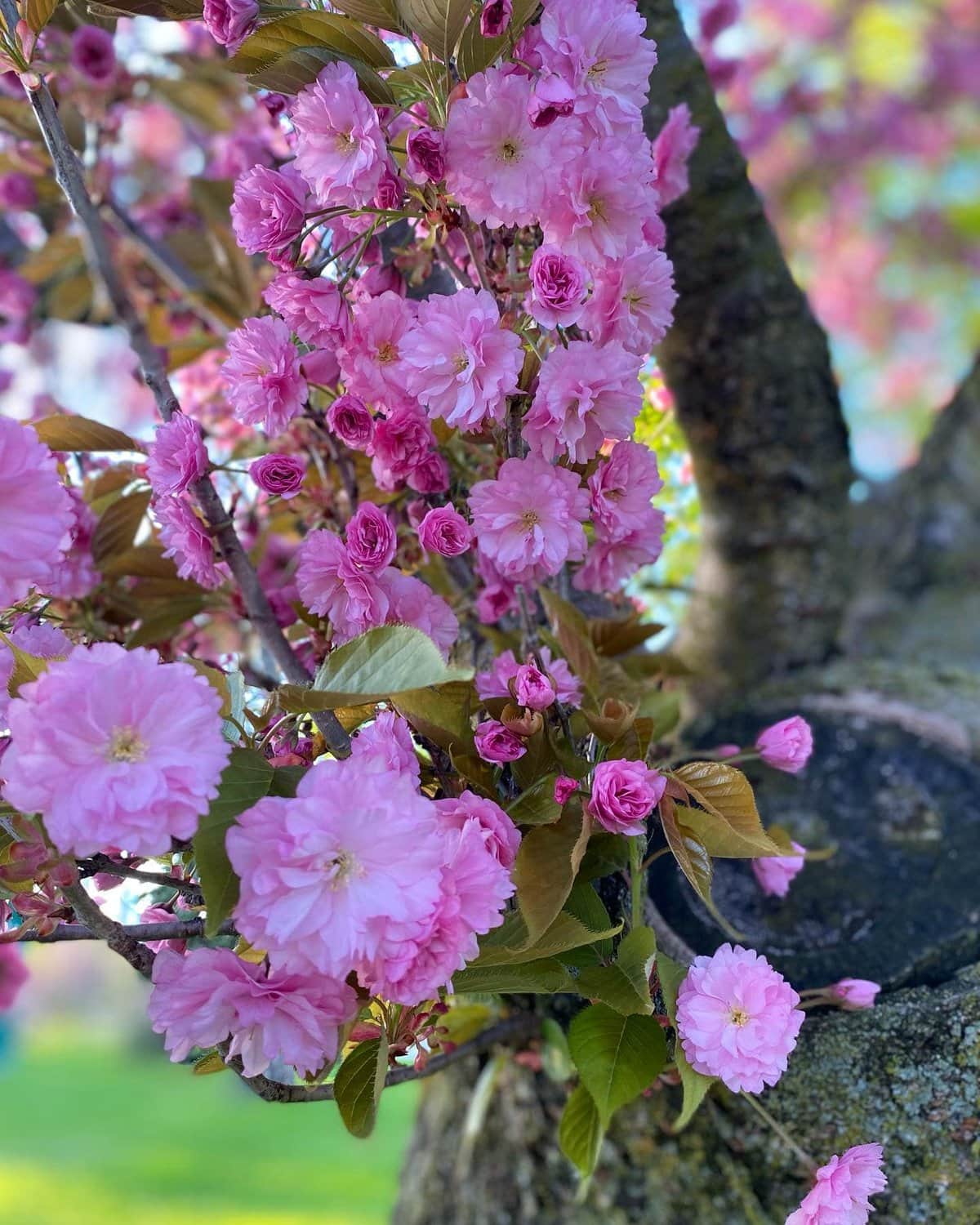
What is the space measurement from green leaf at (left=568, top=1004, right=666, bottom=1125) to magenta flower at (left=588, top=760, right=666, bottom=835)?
0.44 feet

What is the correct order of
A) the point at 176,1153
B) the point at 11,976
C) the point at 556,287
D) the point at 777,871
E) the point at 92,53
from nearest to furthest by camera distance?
1. the point at 556,287
2. the point at 777,871
3. the point at 11,976
4. the point at 92,53
5. the point at 176,1153

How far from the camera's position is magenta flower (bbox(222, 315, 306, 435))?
0.66m

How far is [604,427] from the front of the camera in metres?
0.62

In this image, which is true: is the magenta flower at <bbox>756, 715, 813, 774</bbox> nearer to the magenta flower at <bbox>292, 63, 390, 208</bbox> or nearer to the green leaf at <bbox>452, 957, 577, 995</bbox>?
the green leaf at <bbox>452, 957, 577, 995</bbox>

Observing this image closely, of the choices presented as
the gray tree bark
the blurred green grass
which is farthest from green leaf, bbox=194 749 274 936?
the blurred green grass

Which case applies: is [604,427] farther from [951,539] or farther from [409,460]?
[951,539]

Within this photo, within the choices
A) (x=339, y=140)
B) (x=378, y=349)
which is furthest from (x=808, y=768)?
(x=339, y=140)

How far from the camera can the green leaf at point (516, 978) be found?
611mm

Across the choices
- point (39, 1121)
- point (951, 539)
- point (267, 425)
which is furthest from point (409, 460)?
point (39, 1121)

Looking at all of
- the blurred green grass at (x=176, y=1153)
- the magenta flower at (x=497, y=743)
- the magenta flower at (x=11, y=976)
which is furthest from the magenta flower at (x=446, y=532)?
the blurred green grass at (x=176, y=1153)

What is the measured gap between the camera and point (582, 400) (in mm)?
602

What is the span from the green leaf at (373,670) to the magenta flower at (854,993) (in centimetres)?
43

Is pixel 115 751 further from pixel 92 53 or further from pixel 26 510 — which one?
pixel 92 53

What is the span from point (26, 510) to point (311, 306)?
0.23m
